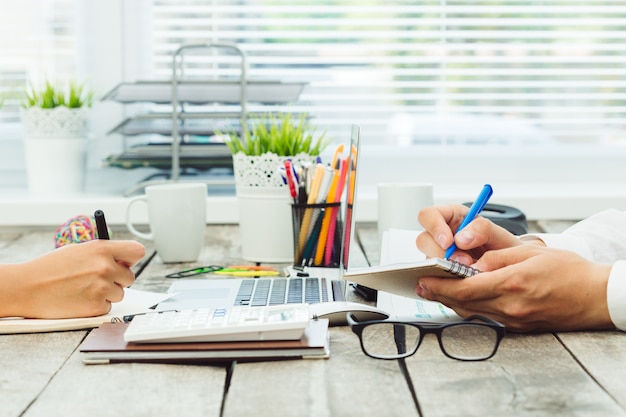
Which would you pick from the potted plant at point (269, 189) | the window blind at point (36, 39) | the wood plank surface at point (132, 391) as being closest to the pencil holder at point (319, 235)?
the potted plant at point (269, 189)

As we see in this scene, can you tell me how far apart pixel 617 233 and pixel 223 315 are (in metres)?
0.66

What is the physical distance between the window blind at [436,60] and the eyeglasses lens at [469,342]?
4.66 ft

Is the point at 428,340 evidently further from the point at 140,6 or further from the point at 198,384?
the point at 140,6

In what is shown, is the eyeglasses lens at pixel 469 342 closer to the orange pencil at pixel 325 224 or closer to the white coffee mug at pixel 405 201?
the orange pencil at pixel 325 224

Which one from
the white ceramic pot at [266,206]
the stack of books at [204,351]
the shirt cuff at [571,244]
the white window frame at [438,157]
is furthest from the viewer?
the white window frame at [438,157]

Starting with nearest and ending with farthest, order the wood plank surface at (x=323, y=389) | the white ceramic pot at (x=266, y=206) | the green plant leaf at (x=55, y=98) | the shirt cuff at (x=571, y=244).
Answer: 1. the wood plank surface at (x=323, y=389)
2. the shirt cuff at (x=571, y=244)
3. the white ceramic pot at (x=266, y=206)
4. the green plant leaf at (x=55, y=98)

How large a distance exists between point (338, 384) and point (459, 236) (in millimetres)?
373

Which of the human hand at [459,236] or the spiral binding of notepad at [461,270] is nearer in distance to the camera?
the spiral binding of notepad at [461,270]

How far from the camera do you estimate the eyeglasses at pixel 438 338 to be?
3.06 feet

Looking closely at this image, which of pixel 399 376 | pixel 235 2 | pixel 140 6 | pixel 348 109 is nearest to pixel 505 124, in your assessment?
pixel 348 109

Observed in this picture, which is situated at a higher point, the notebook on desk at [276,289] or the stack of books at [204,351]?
the stack of books at [204,351]

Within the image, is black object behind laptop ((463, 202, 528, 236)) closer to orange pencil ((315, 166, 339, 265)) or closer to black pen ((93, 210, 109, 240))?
orange pencil ((315, 166, 339, 265))

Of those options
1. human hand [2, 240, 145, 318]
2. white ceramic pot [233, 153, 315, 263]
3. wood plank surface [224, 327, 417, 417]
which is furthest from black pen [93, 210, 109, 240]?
white ceramic pot [233, 153, 315, 263]

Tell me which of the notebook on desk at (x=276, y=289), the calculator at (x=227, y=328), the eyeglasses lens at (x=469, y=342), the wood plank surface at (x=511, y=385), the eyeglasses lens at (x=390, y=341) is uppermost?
the calculator at (x=227, y=328)
